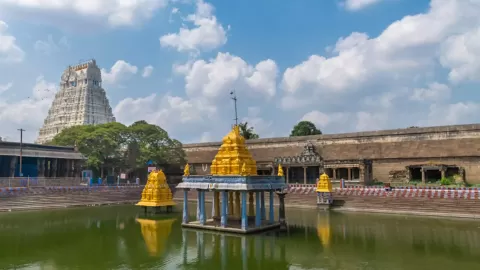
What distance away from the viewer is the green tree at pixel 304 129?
60.4 m

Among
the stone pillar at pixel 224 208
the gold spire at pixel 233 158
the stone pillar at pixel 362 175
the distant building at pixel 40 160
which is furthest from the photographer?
the distant building at pixel 40 160

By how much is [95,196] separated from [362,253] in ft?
82.1

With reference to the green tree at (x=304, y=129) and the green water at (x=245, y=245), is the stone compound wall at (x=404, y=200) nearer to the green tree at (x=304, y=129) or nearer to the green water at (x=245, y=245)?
the green water at (x=245, y=245)

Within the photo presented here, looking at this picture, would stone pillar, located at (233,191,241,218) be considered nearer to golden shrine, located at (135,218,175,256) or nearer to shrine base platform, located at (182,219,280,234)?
shrine base platform, located at (182,219,280,234)

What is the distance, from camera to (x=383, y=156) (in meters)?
36.1

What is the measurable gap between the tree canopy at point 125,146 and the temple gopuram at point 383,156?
402 inches

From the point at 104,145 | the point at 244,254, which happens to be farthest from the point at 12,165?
the point at 244,254

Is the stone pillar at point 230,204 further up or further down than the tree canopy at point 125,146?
further down

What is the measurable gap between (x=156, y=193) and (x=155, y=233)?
295 inches

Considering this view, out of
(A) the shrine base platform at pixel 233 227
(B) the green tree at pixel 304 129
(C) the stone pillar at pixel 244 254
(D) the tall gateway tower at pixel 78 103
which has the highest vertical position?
(D) the tall gateway tower at pixel 78 103

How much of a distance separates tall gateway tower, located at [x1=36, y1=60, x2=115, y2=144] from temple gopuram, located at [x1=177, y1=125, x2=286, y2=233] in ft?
152

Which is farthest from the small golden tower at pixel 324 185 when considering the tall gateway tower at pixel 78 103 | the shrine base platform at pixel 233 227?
the tall gateway tower at pixel 78 103

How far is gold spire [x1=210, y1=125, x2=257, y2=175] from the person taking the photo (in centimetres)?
1800

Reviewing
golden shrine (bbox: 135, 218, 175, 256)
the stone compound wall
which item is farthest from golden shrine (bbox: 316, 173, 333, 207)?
golden shrine (bbox: 135, 218, 175, 256)
